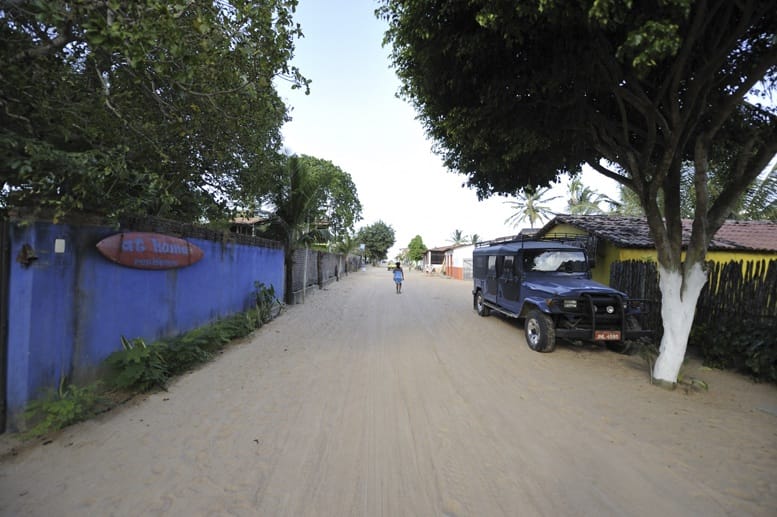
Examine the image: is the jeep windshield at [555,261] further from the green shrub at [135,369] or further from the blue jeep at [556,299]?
the green shrub at [135,369]

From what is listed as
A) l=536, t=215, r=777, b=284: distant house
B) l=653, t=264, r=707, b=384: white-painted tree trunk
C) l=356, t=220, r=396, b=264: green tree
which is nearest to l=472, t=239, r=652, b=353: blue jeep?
l=653, t=264, r=707, b=384: white-painted tree trunk

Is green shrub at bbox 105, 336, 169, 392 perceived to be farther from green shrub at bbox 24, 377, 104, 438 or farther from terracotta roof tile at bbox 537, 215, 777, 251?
terracotta roof tile at bbox 537, 215, 777, 251

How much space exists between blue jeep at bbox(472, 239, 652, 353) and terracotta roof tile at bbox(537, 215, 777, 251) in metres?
2.85

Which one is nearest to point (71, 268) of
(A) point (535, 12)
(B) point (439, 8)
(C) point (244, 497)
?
(C) point (244, 497)

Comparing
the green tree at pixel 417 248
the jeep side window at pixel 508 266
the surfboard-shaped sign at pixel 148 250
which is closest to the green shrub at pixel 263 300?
the surfboard-shaped sign at pixel 148 250

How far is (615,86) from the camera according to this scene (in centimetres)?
550

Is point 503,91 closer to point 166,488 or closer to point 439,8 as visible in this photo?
point 439,8

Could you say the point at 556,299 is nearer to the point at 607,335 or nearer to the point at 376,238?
the point at 607,335

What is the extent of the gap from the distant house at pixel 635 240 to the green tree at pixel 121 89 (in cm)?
975

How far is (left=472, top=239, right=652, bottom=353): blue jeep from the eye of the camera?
6.62 metres

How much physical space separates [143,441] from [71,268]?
2243 millimetres

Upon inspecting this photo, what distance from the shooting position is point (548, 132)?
20.5ft

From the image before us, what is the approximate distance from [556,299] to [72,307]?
7292mm

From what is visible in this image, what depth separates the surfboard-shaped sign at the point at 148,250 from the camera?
192 inches
